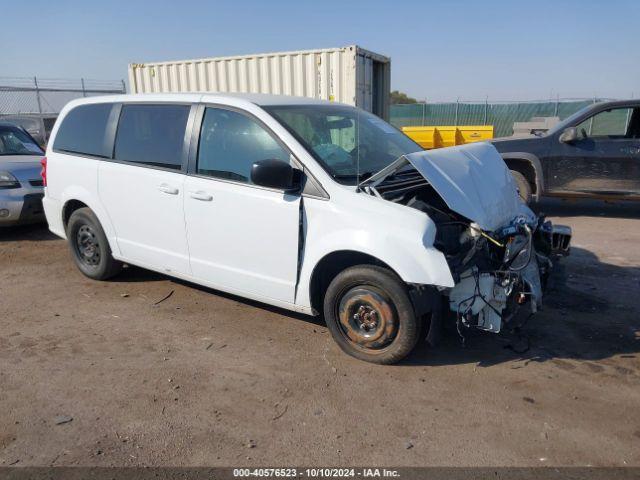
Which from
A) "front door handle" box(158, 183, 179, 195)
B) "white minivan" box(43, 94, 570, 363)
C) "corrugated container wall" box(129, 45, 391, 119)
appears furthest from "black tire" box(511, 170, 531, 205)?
"front door handle" box(158, 183, 179, 195)

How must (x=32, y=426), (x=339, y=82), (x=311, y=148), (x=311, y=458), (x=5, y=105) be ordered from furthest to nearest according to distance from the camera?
1. (x=5, y=105)
2. (x=339, y=82)
3. (x=311, y=148)
4. (x=32, y=426)
5. (x=311, y=458)

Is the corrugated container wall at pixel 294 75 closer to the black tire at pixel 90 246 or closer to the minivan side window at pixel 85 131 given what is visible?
the minivan side window at pixel 85 131

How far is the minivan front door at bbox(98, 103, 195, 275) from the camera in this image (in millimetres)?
4473

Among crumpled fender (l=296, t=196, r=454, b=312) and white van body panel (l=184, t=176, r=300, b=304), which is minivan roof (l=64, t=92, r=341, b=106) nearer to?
white van body panel (l=184, t=176, r=300, b=304)

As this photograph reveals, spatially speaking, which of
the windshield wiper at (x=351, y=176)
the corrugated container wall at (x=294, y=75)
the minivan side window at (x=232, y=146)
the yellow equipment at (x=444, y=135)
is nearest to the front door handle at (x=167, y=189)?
the minivan side window at (x=232, y=146)

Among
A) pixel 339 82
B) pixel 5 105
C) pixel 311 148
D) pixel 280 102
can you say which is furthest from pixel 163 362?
pixel 5 105

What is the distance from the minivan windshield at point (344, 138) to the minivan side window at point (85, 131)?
1.99m

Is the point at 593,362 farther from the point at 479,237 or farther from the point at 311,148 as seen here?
the point at 311,148

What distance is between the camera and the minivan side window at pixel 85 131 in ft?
16.9

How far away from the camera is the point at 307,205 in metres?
3.77

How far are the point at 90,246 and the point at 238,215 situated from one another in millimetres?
2332

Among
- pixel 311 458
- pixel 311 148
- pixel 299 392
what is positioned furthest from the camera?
pixel 311 148

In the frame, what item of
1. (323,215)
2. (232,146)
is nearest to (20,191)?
(232,146)

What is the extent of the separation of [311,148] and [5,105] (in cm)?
1822
